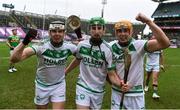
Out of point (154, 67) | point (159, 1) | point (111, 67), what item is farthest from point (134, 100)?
point (159, 1)

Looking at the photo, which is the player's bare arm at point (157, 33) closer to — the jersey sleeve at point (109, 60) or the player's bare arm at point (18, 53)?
the jersey sleeve at point (109, 60)

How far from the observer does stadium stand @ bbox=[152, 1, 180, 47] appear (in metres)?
88.5

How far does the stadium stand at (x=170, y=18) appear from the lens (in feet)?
290

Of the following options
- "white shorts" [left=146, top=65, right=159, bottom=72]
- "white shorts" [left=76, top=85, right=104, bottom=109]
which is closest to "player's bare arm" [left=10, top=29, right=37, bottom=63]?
"white shorts" [left=76, top=85, right=104, bottom=109]

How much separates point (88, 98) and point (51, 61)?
0.97 metres

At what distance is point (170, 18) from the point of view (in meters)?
91.5

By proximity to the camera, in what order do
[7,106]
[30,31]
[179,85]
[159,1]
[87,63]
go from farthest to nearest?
[159,1], [179,85], [7,106], [87,63], [30,31]

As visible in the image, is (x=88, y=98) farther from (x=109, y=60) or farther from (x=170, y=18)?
(x=170, y=18)

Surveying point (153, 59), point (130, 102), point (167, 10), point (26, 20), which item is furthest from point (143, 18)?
point (167, 10)

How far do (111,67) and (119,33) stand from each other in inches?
22.7

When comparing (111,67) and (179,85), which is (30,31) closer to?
(111,67)

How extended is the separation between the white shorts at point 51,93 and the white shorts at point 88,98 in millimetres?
514

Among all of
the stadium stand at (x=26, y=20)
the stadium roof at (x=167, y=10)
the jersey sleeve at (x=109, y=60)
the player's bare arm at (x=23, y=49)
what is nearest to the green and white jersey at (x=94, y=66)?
the jersey sleeve at (x=109, y=60)

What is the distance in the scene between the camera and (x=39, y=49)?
714 centimetres
